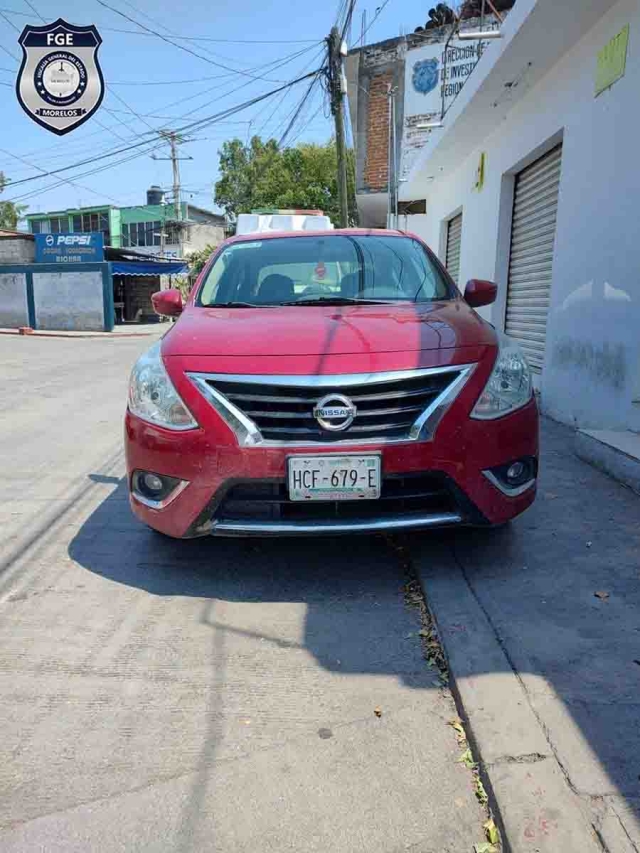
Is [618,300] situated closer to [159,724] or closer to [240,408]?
[240,408]

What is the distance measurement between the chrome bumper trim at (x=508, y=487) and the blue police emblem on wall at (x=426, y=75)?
58.6 ft

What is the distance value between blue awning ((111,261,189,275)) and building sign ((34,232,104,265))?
81 cm

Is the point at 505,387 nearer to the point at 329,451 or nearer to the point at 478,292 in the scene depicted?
the point at 329,451

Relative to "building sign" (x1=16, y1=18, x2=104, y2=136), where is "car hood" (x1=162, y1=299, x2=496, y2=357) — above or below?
below

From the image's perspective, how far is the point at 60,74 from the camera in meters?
10.7

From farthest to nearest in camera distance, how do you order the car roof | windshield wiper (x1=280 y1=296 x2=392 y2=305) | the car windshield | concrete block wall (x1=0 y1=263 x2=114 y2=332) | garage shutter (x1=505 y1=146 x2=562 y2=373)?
concrete block wall (x1=0 y1=263 x2=114 y2=332) < garage shutter (x1=505 y1=146 x2=562 y2=373) < the car roof < the car windshield < windshield wiper (x1=280 y1=296 x2=392 y2=305)

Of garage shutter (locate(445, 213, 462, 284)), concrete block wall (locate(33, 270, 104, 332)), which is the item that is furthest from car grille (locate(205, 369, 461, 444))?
concrete block wall (locate(33, 270, 104, 332))

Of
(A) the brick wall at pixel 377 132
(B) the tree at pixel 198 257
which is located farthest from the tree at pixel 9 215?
(A) the brick wall at pixel 377 132

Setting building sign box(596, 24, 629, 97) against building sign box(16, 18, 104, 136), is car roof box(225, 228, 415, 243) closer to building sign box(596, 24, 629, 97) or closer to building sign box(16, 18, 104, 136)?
building sign box(596, 24, 629, 97)

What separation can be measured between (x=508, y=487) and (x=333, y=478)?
816mm

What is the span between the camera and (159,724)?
6.75ft

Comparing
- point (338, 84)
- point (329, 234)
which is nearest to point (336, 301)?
point (329, 234)

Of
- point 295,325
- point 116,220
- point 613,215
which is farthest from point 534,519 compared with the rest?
point 116,220

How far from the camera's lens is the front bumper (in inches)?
103
